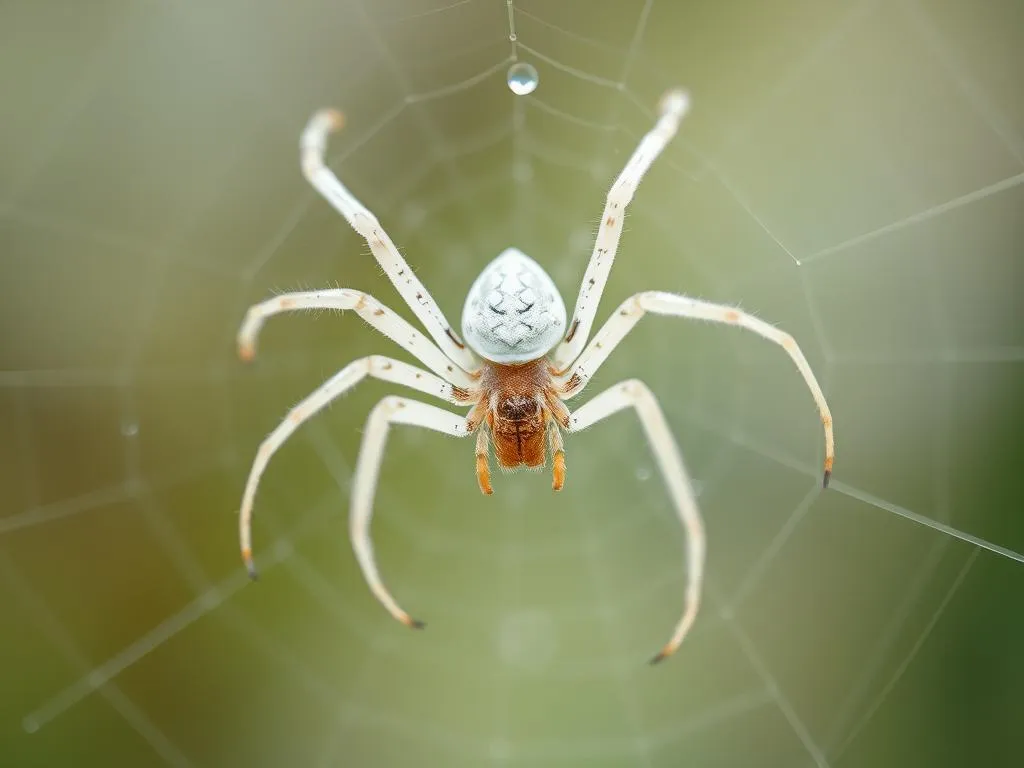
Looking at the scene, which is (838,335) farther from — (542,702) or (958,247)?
(542,702)

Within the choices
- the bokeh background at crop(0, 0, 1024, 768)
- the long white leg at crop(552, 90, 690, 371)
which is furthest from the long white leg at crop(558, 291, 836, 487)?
the bokeh background at crop(0, 0, 1024, 768)

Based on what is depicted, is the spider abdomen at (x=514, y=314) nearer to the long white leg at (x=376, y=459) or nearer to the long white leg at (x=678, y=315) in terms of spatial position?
the long white leg at (x=678, y=315)

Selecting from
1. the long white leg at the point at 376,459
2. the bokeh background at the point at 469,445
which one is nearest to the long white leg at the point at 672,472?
the long white leg at the point at 376,459

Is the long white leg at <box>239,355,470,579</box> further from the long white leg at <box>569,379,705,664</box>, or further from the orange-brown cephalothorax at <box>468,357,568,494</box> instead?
the long white leg at <box>569,379,705,664</box>

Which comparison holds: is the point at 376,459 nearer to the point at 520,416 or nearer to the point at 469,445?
the point at 520,416

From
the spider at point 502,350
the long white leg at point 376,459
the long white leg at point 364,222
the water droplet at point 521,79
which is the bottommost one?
the long white leg at point 376,459

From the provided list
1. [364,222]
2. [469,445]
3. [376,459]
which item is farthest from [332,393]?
[469,445]
